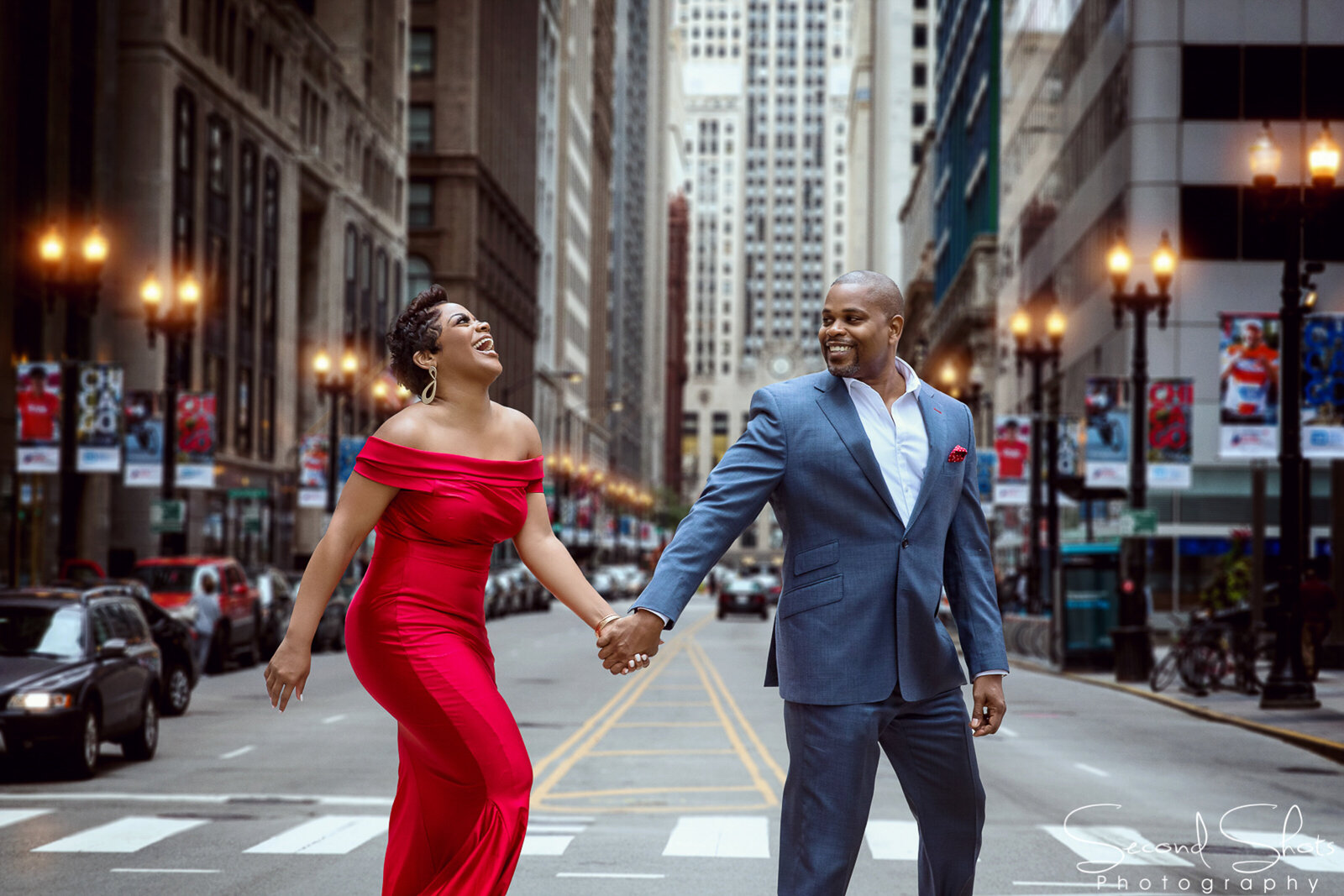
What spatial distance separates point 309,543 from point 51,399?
36145 millimetres

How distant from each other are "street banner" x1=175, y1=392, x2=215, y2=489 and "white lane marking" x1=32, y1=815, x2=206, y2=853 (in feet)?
82.0

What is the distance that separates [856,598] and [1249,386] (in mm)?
21216

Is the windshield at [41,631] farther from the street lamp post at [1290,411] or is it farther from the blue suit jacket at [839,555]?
the street lamp post at [1290,411]

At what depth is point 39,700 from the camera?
13.5m

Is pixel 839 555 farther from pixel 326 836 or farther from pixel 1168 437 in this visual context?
pixel 1168 437

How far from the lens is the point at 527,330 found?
113 metres

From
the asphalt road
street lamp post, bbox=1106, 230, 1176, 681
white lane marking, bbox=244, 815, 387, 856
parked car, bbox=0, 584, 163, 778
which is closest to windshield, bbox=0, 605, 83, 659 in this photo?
parked car, bbox=0, 584, 163, 778

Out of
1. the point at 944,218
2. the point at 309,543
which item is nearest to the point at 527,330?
the point at 944,218

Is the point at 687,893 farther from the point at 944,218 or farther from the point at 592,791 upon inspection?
the point at 944,218

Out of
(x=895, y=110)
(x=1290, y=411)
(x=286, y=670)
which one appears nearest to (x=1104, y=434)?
(x=1290, y=411)

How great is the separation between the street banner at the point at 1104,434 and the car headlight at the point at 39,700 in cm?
2252

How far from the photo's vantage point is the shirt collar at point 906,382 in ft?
18.8

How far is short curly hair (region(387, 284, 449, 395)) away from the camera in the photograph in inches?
246

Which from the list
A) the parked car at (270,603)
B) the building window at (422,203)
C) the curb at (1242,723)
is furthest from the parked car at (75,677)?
the building window at (422,203)
